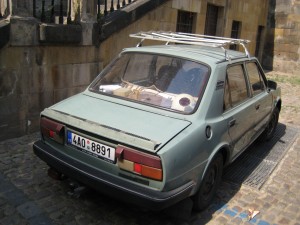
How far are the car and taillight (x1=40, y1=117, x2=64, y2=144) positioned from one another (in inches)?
0.4

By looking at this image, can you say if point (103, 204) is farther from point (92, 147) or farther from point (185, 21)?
point (185, 21)

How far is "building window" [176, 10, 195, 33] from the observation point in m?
9.98

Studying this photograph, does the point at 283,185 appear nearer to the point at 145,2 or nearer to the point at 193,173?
the point at 193,173

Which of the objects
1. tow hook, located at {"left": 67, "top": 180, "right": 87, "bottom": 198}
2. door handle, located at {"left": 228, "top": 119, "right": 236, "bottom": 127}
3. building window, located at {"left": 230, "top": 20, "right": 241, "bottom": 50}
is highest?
building window, located at {"left": 230, "top": 20, "right": 241, "bottom": 50}

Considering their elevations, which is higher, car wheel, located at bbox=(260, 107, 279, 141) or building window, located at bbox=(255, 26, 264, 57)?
building window, located at bbox=(255, 26, 264, 57)

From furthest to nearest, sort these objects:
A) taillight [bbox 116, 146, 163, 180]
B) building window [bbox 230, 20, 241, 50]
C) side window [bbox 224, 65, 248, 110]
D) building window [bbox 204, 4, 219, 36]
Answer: building window [bbox 230, 20, 241, 50]
building window [bbox 204, 4, 219, 36]
side window [bbox 224, 65, 248, 110]
taillight [bbox 116, 146, 163, 180]

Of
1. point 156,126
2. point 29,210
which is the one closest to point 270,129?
point 156,126

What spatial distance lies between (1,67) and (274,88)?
437cm

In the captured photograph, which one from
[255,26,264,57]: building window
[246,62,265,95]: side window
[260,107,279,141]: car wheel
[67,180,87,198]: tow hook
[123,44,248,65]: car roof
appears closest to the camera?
[67,180,87,198]: tow hook

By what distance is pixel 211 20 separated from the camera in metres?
12.0

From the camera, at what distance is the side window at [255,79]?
4655mm

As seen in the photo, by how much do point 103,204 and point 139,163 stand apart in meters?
1.07

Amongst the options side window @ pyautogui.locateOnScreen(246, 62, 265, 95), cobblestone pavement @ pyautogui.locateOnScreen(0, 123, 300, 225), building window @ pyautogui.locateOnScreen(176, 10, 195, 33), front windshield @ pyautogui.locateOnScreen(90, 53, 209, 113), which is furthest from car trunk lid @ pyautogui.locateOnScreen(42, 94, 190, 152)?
building window @ pyautogui.locateOnScreen(176, 10, 195, 33)

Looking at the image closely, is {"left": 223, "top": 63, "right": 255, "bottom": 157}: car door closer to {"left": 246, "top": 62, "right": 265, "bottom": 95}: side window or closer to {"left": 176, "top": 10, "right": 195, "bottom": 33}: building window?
{"left": 246, "top": 62, "right": 265, "bottom": 95}: side window
